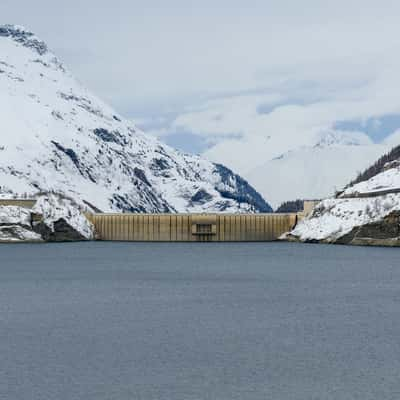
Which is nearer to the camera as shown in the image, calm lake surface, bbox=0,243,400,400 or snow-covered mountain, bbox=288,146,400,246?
calm lake surface, bbox=0,243,400,400

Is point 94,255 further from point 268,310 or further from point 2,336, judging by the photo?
point 2,336

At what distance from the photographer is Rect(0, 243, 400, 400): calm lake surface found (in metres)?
42.5

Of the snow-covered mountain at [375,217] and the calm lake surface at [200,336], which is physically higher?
the snow-covered mountain at [375,217]

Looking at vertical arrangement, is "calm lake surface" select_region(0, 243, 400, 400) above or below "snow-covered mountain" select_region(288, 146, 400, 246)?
below

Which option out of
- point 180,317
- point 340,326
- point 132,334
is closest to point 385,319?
point 340,326

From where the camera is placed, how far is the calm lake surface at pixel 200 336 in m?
42.5

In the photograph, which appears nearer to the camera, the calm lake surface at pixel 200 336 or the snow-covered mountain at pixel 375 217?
the calm lake surface at pixel 200 336

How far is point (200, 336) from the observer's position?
56938 millimetres

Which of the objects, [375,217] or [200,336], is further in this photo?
[375,217]

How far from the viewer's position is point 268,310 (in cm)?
7112

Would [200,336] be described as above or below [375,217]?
below

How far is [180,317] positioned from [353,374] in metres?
23.4

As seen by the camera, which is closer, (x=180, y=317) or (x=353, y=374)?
(x=353, y=374)

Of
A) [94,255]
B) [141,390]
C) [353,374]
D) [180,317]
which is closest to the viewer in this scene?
[141,390]
